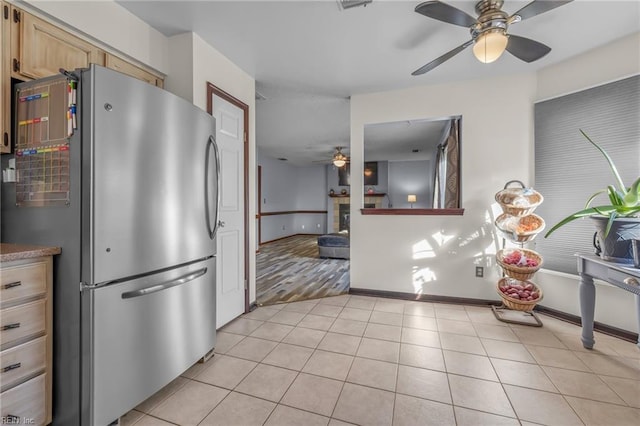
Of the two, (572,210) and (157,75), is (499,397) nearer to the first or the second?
Answer: (572,210)

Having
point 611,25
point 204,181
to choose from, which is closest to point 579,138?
point 611,25

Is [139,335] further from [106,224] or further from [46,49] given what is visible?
[46,49]

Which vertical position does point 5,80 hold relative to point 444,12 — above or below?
below

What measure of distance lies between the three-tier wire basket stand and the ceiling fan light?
4.14 feet

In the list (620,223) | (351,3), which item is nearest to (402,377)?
(620,223)

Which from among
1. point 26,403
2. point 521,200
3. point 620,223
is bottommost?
point 26,403

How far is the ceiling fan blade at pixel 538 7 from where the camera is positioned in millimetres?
1540

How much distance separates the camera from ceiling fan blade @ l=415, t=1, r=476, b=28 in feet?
5.18

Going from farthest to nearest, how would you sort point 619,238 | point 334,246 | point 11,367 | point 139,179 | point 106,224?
point 334,246, point 619,238, point 139,179, point 106,224, point 11,367

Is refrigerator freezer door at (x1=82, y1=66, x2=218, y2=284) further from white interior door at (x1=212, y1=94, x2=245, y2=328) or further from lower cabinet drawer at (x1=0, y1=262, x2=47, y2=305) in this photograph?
white interior door at (x1=212, y1=94, x2=245, y2=328)

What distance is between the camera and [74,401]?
1263 millimetres

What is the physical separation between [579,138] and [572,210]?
691 millimetres

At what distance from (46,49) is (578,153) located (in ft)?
13.9

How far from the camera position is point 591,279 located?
214 cm
